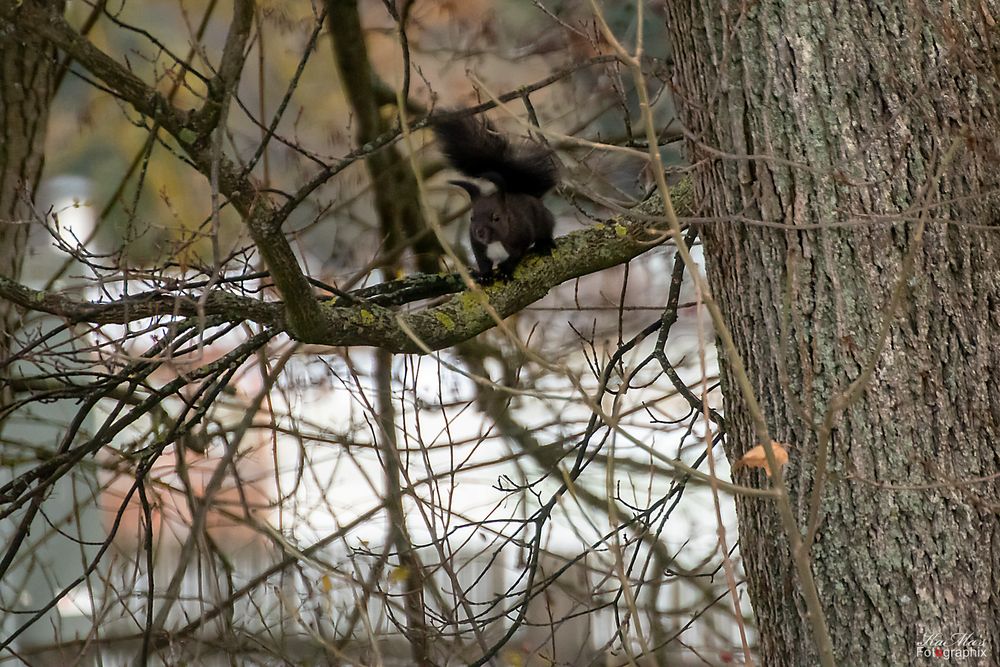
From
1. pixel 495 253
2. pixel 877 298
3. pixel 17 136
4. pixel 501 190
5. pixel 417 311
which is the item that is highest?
pixel 17 136

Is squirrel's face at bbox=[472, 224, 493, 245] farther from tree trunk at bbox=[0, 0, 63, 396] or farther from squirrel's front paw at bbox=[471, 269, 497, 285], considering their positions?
tree trunk at bbox=[0, 0, 63, 396]

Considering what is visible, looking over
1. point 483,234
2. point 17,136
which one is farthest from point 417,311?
point 17,136

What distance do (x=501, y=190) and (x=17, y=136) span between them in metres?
2.21

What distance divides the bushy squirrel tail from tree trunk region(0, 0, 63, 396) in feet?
6.24

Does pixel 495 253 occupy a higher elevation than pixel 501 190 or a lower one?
lower

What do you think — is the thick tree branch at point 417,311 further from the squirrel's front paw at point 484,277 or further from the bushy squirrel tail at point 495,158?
the bushy squirrel tail at point 495,158

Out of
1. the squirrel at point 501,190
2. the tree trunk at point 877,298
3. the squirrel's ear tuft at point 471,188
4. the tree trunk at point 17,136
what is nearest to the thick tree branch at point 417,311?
the squirrel at point 501,190

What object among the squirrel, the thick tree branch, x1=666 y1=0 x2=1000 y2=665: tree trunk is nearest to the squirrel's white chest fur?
the squirrel

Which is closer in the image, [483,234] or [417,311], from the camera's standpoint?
[417,311]

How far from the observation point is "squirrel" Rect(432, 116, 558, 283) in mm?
3645

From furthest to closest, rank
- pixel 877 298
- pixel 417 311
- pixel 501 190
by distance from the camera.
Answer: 1. pixel 501 190
2. pixel 417 311
3. pixel 877 298

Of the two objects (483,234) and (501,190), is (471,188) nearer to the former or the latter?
(501,190)

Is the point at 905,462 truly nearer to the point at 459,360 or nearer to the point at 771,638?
the point at 771,638

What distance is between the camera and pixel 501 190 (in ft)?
12.9
